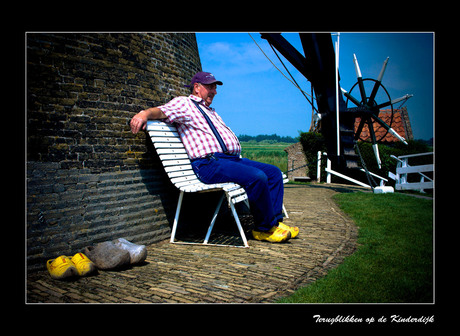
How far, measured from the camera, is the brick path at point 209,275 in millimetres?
2496

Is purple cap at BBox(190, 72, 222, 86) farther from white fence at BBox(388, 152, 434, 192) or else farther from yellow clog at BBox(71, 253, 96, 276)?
white fence at BBox(388, 152, 434, 192)

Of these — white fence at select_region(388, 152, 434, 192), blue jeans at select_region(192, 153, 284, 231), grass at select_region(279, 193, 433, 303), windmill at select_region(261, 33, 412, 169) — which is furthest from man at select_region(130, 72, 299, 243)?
white fence at select_region(388, 152, 434, 192)

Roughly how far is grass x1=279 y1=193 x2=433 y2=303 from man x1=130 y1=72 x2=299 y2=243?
43.1 inches

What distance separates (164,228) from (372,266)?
2.72 meters

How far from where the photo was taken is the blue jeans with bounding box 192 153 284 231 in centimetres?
390

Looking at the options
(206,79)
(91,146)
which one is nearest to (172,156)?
(91,146)

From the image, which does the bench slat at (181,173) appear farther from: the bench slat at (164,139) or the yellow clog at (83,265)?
the yellow clog at (83,265)

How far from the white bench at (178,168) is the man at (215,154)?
11cm

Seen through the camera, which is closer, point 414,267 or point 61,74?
point 414,267

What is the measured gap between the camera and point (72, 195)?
3389 millimetres

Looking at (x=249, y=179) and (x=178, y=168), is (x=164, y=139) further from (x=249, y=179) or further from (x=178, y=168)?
(x=249, y=179)

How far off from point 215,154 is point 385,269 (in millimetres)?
2369
